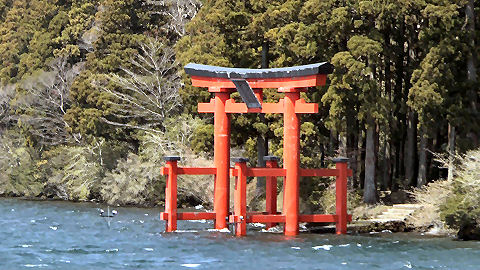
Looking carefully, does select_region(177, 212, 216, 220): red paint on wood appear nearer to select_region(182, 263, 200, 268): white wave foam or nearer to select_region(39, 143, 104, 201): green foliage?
select_region(182, 263, 200, 268): white wave foam

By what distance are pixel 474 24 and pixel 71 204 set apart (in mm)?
26087

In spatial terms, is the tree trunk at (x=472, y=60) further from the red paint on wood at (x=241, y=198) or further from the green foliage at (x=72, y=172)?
the green foliage at (x=72, y=172)

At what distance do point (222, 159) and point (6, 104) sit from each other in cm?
4002

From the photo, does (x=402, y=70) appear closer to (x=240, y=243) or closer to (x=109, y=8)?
(x=240, y=243)

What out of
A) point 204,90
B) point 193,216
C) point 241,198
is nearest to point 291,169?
point 241,198

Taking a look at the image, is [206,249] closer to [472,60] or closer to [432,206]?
[432,206]

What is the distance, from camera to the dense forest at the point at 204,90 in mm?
51531

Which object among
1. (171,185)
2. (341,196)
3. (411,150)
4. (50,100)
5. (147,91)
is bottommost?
(341,196)

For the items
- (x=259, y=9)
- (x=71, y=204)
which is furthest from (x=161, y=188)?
(x=259, y=9)

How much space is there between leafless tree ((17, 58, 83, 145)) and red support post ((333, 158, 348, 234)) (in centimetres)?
3222

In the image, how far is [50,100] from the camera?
7475cm

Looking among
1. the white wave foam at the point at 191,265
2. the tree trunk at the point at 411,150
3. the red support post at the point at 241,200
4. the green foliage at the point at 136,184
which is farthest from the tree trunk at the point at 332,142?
the white wave foam at the point at 191,265

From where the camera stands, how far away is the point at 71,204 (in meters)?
67.8

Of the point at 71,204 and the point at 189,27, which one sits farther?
the point at 71,204
